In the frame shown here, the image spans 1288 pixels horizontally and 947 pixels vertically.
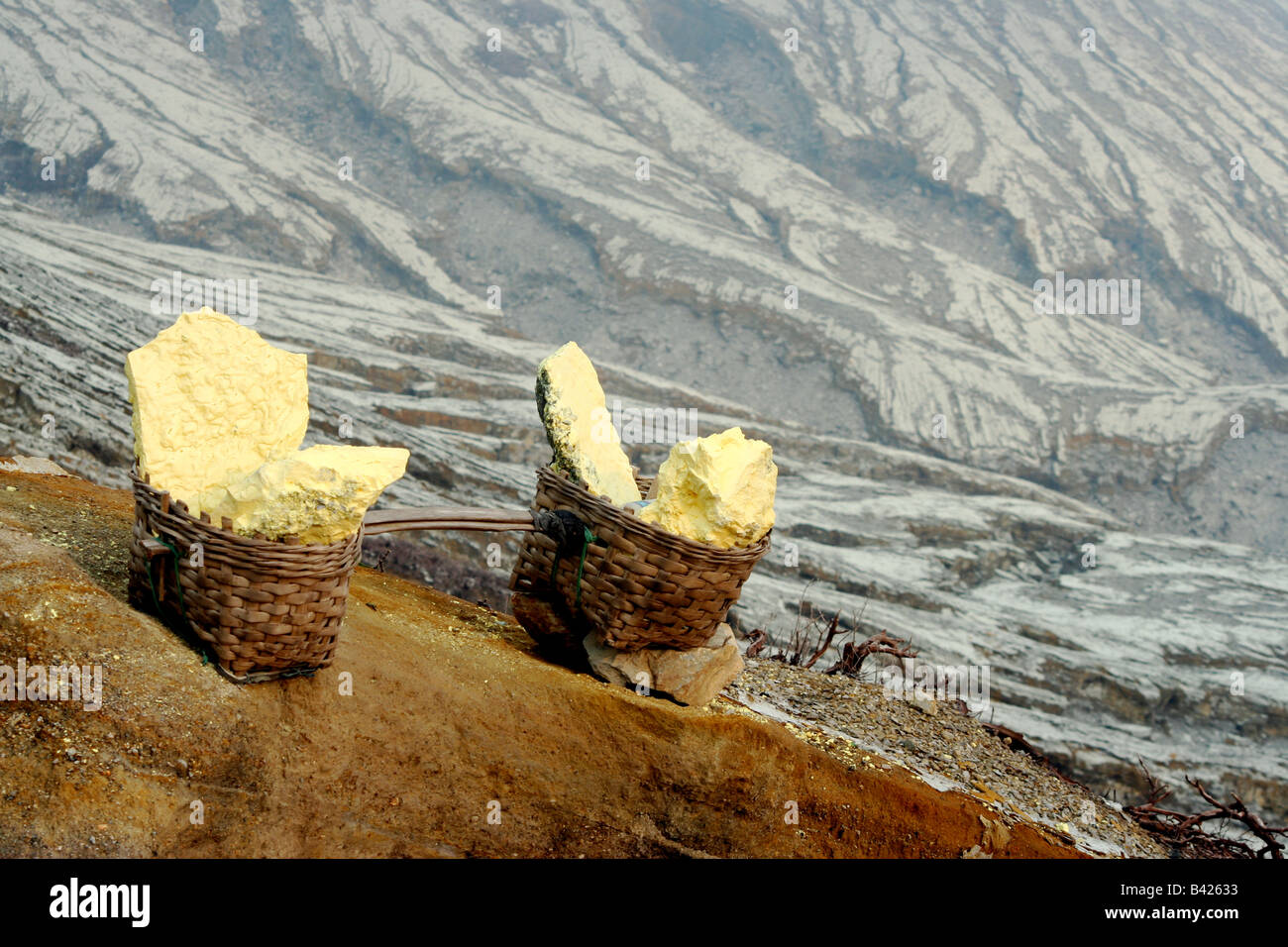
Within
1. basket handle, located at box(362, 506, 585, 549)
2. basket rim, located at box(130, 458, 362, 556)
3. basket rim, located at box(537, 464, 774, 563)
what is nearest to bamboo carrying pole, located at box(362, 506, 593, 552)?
basket handle, located at box(362, 506, 585, 549)

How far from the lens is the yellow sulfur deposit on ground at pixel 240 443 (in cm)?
296

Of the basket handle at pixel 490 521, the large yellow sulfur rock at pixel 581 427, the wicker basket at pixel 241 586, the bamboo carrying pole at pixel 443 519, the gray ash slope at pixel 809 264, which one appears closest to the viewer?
the wicker basket at pixel 241 586

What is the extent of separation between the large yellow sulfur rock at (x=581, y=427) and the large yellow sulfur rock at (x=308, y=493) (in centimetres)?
117

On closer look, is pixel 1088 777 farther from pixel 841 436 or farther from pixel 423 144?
pixel 423 144

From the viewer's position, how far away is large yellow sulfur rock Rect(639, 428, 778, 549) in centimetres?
382

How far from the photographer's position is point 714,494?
3805 millimetres

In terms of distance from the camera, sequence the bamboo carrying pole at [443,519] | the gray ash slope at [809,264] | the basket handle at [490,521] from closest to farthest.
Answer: the bamboo carrying pole at [443,519] → the basket handle at [490,521] → the gray ash slope at [809,264]

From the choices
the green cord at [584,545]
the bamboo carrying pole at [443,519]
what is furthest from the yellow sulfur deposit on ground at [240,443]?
the green cord at [584,545]

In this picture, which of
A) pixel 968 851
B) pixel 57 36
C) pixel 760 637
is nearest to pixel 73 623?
pixel 968 851

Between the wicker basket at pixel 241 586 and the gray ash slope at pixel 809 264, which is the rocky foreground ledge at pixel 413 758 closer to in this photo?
the wicker basket at pixel 241 586

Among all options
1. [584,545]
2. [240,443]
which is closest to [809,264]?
[584,545]

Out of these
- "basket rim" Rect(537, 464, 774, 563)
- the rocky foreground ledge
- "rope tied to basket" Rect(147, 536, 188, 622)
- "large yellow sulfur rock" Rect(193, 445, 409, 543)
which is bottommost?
the rocky foreground ledge

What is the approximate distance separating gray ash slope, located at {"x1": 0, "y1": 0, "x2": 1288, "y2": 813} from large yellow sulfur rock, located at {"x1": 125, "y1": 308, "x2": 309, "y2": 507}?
5846mm

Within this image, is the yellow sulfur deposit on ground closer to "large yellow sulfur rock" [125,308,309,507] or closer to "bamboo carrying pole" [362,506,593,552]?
"large yellow sulfur rock" [125,308,309,507]
